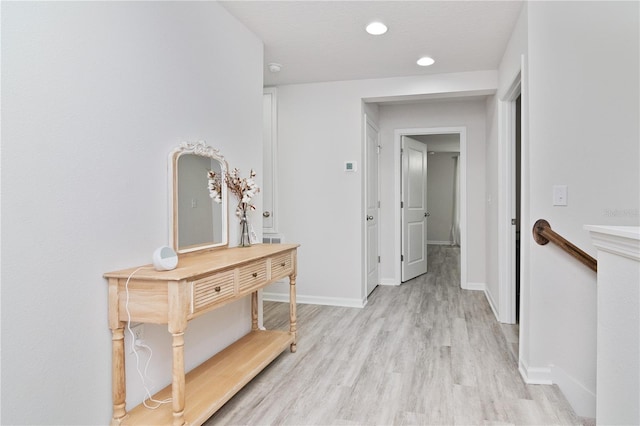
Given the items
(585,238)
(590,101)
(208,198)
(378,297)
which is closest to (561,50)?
(590,101)

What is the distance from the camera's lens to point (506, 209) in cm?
362

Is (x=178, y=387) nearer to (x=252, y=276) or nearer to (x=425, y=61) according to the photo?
(x=252, y=276)

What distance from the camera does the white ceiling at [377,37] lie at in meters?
2.61

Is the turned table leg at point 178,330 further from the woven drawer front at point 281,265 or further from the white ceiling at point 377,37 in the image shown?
the white ceiling at point 377,37

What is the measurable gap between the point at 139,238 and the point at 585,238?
2447mm

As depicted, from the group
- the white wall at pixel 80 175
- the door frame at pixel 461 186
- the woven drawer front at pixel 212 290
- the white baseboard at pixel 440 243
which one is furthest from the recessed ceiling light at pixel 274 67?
the white baseboard at pixel 440 243

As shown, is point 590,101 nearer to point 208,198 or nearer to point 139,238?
point 208,198

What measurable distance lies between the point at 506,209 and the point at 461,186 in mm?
1507

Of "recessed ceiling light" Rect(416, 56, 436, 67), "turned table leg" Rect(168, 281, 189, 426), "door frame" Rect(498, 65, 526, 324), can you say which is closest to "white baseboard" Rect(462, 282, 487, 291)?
"door frame" Rect(498, 65, 526, 324)

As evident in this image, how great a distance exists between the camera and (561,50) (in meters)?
2.34

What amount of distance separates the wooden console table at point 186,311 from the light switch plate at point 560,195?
1740 mm

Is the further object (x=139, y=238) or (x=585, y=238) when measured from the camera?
(x=585, y=238)

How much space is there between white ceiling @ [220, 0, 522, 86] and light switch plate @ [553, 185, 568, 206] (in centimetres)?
120

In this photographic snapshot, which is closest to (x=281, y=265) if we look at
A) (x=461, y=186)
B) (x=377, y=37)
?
(x=377, y=37)
